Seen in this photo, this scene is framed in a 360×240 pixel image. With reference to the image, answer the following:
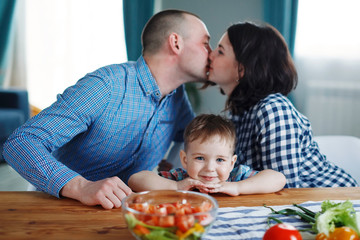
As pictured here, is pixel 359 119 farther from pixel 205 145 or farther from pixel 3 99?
pixel 3 99

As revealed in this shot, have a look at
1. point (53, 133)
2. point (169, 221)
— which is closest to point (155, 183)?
point (53, 133)

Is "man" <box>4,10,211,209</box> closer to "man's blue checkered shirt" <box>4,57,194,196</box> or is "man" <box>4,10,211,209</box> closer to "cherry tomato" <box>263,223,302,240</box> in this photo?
"man's blue checkered shirt" <box>4,57,194,196</box>

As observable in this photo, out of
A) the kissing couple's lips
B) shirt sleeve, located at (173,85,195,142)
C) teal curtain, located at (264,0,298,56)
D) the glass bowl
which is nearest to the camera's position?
the glass bowl

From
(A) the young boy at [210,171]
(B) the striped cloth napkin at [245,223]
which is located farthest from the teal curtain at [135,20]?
(B) the striped cloth napkin at [245,223]

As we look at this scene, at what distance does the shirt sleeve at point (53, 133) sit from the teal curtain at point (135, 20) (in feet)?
10.8

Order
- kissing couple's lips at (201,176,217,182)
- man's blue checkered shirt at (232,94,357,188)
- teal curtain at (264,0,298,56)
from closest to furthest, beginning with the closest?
kissing couple's lips at (201,176,217,182) < man's blue checkered shirt at (232,94,357,188) < teal curtain at (264,0,298,56)

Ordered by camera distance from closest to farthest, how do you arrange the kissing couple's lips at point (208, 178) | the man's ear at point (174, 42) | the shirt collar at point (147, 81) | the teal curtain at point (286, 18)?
the kissing couple's lips at point (208, 178) → the shirt collar at point (147, 81) → the man's ear at point (174, 42) → the teal curtain at point (286, 18)

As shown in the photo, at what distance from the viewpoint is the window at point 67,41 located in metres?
5.13

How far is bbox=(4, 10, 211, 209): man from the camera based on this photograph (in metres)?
1.24

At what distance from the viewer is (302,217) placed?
1.02 meters

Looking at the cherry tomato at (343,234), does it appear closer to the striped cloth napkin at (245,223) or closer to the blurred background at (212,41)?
the striped cloth napkin at (245,223)

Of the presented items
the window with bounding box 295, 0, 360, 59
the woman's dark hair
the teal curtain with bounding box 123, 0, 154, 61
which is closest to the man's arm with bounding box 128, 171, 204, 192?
the woman's dark hair

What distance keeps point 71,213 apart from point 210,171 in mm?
474

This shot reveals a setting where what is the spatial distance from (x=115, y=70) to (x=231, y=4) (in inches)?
129
